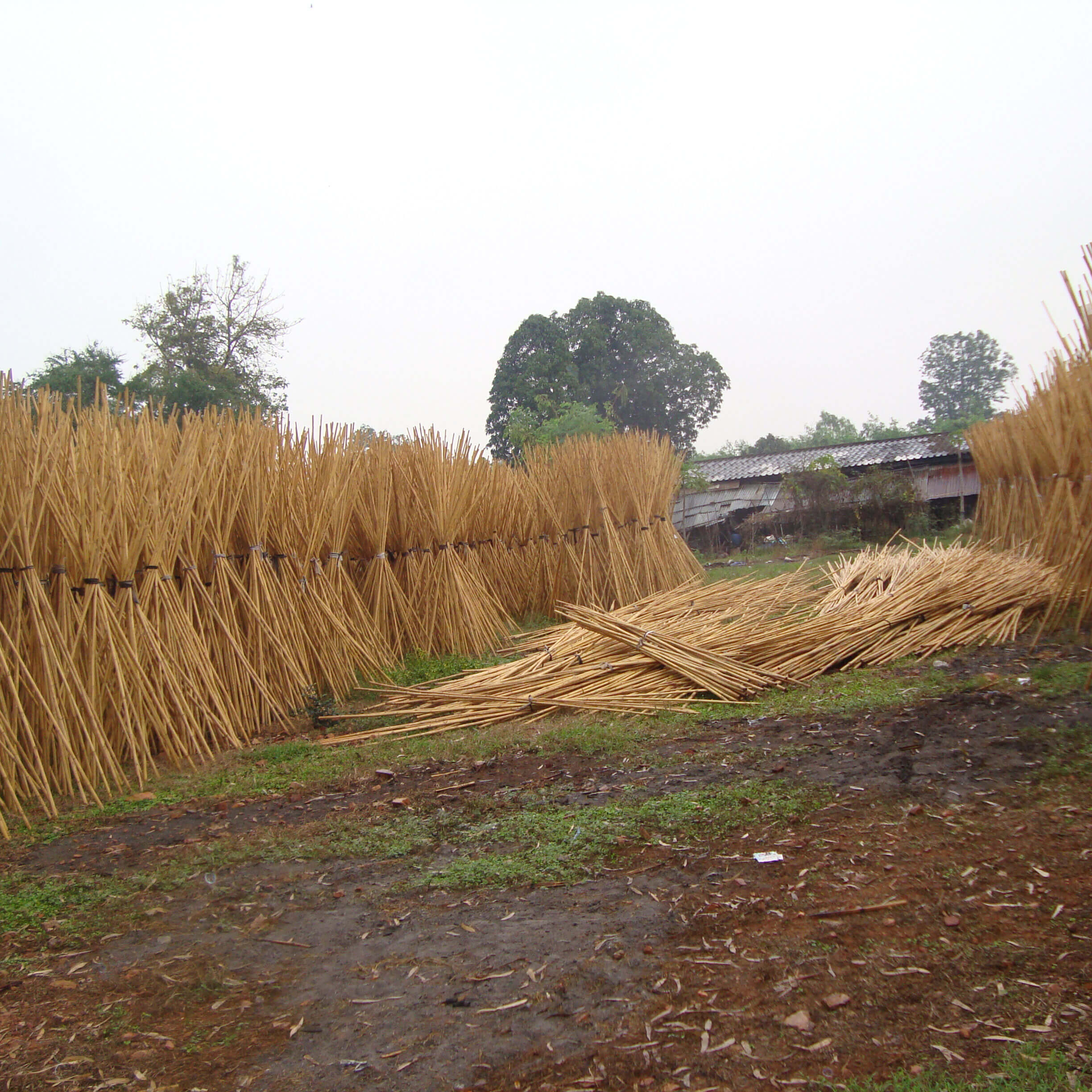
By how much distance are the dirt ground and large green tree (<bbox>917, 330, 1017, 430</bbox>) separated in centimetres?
2667

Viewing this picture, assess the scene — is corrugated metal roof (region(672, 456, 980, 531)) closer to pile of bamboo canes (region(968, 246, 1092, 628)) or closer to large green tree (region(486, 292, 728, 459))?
large green tree (region(486, 292, 728, 459))

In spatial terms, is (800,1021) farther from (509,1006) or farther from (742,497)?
(742,497)

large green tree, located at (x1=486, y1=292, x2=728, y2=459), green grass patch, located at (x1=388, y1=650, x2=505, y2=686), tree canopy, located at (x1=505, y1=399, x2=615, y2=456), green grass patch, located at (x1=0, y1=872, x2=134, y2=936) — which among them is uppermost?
large green tree, located at (x1=486, y1=292, x2=728, y2=459)

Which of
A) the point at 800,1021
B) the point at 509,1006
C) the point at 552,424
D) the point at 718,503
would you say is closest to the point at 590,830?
the point at 509,1006

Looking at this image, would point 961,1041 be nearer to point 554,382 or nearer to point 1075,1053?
point 1075,1053

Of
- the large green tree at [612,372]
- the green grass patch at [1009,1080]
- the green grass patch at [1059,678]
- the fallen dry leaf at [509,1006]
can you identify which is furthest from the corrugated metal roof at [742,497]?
the green grass patch at [1009,1080]

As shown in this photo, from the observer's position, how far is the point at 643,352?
2209 centimetres

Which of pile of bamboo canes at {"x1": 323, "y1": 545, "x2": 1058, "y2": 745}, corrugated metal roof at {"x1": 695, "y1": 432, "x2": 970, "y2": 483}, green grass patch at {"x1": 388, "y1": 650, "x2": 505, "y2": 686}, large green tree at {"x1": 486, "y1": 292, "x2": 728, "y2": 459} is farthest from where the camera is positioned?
large green tree at {"x1": 486, "y1": 292, "x2": 728, "y2": 459}

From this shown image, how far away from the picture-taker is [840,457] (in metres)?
17.3

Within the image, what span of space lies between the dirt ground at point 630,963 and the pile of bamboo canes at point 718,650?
5.89ft

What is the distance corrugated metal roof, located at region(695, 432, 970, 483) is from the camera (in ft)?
49.4

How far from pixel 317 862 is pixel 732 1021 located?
1.65m

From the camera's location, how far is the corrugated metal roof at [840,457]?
15.1 meters

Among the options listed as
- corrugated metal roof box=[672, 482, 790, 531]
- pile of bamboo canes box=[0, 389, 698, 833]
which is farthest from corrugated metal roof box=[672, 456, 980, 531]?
pile of bamboo canes box=[0, 389, 698, 833]
